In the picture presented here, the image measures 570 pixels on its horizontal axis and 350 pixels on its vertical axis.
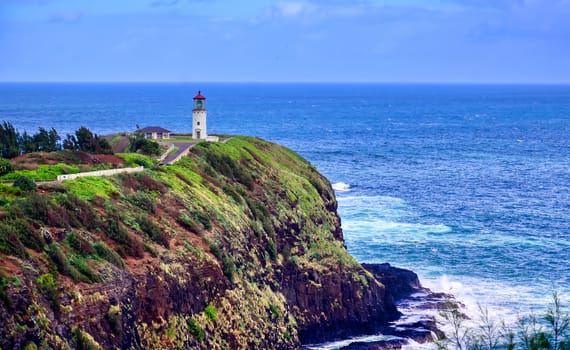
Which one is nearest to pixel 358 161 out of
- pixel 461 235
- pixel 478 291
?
pixel 461 235

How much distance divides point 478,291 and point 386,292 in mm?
6445

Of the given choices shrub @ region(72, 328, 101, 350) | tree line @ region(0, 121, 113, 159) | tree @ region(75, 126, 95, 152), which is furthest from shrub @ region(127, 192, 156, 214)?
tree @ region(75, 126, 95, 152)

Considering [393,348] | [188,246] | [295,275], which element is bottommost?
[393,348]

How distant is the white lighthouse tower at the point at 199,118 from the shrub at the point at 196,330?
34.5 metres

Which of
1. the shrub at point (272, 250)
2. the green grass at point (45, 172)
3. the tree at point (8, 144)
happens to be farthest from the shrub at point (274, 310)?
the tree at point (8, 144)

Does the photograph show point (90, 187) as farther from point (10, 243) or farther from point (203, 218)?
point (10, 243)

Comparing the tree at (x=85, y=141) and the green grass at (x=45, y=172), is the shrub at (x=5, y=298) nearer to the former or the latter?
the green grass at (x=45, y=172)

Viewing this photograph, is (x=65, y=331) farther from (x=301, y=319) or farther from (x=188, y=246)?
(x=301, y=319)

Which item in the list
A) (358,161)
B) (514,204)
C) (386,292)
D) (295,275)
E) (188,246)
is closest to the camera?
(188,246)

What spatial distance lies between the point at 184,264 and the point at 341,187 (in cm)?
5414

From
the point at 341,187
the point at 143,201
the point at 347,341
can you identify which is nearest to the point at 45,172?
the point at 143,201

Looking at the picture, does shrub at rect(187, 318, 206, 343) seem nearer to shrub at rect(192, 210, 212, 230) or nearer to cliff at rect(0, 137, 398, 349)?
cliff at rect(0, 137, 398, 349)

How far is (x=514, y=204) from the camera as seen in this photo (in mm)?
84125

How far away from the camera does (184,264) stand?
139ft
